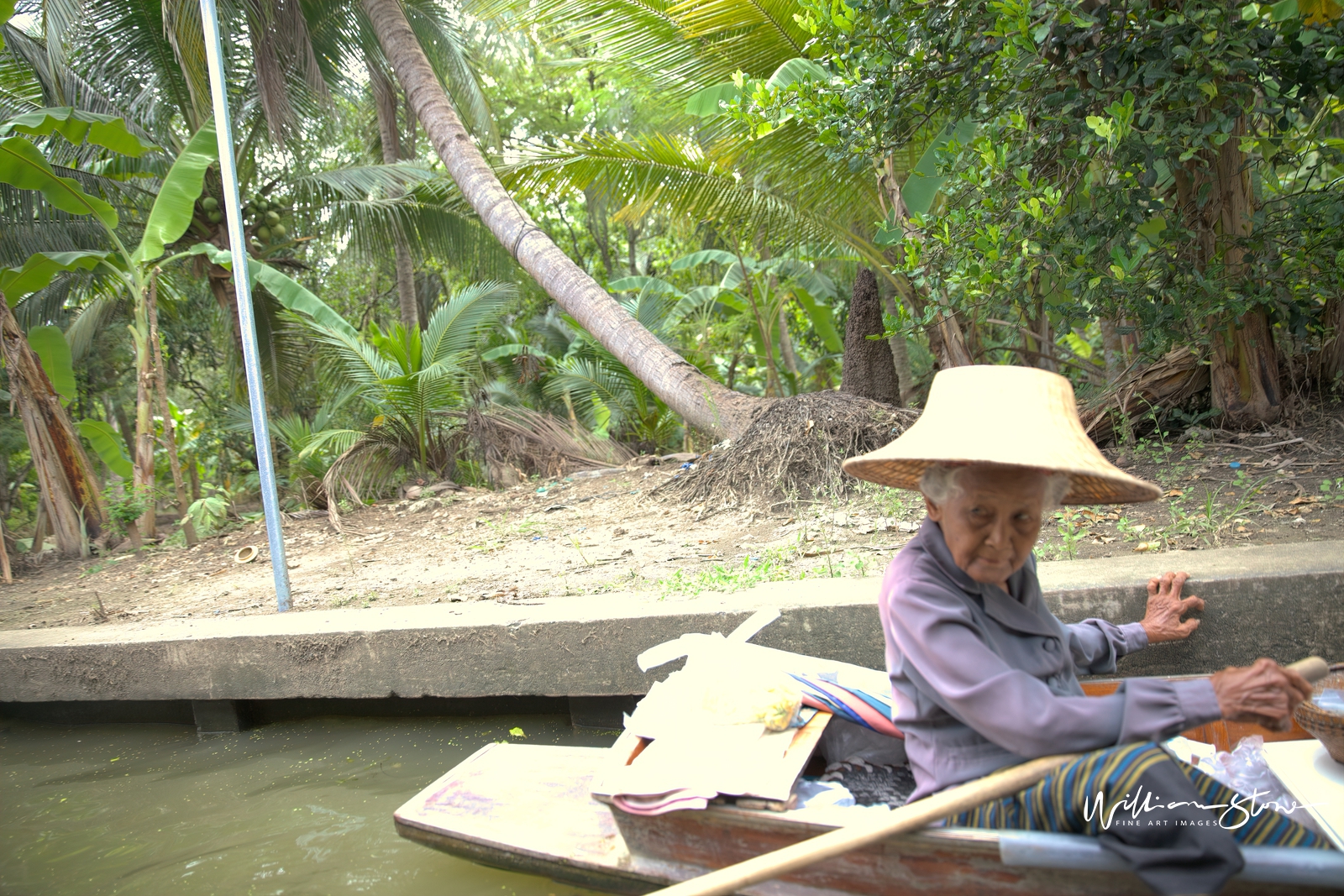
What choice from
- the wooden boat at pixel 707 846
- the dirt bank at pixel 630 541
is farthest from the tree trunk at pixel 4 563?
the wooden boat at pixel 707 846

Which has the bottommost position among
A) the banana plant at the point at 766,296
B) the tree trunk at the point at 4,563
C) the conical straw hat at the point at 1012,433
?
the tree trunk at the point at 4,563

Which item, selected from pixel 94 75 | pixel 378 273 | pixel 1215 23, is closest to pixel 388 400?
pixel 94 75

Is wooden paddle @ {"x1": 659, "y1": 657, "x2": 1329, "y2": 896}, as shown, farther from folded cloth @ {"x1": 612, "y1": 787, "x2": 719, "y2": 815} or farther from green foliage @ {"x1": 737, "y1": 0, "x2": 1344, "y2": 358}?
green foliage @ {"x1": 737, "y1": 0, "x2": 1344, "y2": 358}

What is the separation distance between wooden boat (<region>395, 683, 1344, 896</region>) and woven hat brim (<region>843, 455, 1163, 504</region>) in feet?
2.01

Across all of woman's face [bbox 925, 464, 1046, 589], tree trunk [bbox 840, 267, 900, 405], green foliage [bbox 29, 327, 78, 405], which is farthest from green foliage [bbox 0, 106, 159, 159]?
woman's face [bbox 925, 464, 1046, 589]

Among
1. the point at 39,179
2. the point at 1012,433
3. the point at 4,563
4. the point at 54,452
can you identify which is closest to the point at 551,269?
the point at 39,179

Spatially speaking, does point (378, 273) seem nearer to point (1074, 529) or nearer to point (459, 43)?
point (459, 43)

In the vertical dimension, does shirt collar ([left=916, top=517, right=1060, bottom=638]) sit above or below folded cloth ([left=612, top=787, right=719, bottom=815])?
above

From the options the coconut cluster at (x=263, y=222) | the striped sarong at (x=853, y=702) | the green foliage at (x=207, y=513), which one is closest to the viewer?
the striped sarong at (x=853, y=702)

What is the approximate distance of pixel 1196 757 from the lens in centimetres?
227

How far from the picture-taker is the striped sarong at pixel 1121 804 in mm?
1623

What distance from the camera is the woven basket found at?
2055mm

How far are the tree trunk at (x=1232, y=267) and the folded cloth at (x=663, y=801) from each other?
3572mm

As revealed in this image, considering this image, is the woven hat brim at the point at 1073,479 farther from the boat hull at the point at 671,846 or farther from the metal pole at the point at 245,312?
the metal pole at the point at 245,312
